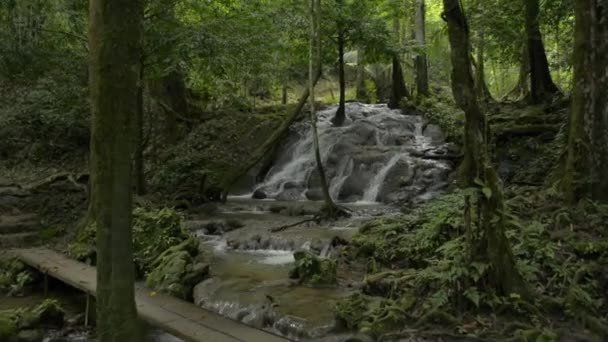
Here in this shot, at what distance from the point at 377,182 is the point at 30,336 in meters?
9.95

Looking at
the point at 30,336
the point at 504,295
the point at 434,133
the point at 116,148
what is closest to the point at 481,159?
the point at 504,295

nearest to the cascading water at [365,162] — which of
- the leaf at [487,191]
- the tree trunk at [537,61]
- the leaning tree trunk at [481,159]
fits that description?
the tree trunk at [537,61]

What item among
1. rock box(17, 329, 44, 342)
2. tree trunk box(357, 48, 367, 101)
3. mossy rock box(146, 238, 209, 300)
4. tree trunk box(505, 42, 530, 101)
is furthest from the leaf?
tree trunk box(357, 48, 367, 101)

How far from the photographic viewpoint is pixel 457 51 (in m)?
5.21

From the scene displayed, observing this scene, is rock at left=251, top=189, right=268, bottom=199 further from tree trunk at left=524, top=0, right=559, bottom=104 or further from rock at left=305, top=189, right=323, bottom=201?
tree trunk at left=524, top=0, right=559, bottom=104

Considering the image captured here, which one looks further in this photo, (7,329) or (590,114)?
(590,114)

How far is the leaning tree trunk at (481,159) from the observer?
5.21 metres

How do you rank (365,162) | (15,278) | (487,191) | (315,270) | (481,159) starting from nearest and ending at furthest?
1. (487,191)
2. (481,159)
3. (315,270)
4. (15,278)
5. (365,162)

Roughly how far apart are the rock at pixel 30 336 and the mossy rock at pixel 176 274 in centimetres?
156

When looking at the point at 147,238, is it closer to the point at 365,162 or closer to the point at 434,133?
the point at 365,162

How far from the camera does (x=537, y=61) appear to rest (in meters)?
13.7

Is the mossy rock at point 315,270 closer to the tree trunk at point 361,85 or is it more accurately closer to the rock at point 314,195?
the rock at point 314,195

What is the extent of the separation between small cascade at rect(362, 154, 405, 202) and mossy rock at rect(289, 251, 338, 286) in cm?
662

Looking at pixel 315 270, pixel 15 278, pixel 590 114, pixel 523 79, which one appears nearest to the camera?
pixel 590 114
